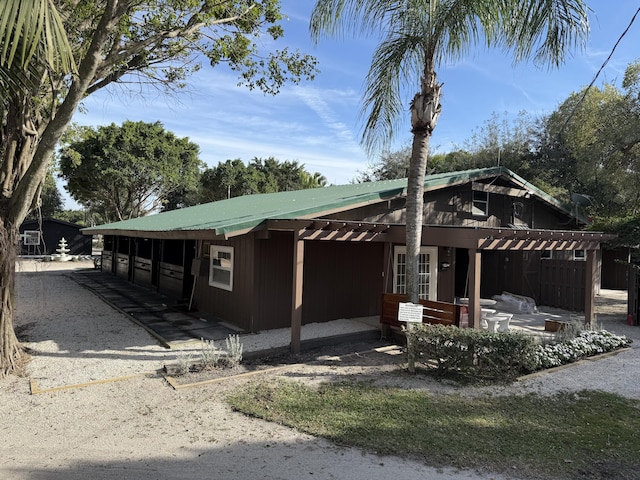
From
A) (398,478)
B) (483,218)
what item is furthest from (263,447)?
(483,218)

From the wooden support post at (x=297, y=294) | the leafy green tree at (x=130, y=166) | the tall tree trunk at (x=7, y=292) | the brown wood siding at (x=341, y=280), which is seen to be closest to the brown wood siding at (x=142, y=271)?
the brown wood siding at (x=341, y=280)

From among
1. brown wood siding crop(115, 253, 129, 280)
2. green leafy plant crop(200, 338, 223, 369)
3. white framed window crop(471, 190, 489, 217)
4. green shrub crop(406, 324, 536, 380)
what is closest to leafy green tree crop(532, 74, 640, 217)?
white framed window crop(471, 190, 489, 217)

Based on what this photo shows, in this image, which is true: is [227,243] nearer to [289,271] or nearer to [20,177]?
[289,271]

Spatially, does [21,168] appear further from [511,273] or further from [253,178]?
[253,178]

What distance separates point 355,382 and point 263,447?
2290mm

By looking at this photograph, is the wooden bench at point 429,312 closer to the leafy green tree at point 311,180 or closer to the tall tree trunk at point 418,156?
the tall tree trunk at point 418,156

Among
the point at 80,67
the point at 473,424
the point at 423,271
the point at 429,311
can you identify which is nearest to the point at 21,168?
the point at 80,67

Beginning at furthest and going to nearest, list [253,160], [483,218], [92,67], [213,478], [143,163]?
1. [253,160]
2. [143,163]
3. [483,218]
4. [92,67]
5. [213,478]

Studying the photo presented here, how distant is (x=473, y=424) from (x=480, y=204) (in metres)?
8.44

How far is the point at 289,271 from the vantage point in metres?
9.44

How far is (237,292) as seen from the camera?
9.61 metres

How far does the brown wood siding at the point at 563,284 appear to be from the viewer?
42.5 ft

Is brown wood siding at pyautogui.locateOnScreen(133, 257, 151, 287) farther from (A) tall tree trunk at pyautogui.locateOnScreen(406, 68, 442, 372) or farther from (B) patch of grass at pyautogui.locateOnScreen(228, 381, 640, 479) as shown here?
(A) tall tree trunk at pyautogui.locateOnScreen(406, 68, 442, 372)

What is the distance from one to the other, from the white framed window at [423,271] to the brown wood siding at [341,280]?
0.50 meters
